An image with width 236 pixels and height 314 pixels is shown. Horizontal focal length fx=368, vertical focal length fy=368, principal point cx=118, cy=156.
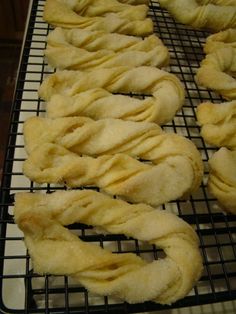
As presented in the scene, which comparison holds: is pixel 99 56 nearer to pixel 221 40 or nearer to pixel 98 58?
pixel 98 58

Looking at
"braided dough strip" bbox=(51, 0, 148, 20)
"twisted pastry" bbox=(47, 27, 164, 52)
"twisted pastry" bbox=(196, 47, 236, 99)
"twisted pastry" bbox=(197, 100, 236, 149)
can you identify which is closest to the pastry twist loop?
"twisted pastry" bbox=(197, 100, 236, 149)

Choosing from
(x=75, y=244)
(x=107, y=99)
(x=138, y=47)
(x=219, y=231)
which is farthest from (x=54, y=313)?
(x=138, y=47)

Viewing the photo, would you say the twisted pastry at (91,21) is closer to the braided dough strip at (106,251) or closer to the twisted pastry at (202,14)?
the twisted pastry at (202,14)

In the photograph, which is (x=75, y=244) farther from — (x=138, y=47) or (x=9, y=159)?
(x=138, y=47)

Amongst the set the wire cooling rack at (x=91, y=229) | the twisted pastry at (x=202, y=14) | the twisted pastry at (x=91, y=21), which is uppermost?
the twisted pastry at (x=202, y=14)

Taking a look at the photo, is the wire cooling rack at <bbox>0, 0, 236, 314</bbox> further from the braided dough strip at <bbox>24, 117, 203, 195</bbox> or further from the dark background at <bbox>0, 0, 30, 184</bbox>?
the dark background at <bbox>0, 0, 30, 184</bbox>

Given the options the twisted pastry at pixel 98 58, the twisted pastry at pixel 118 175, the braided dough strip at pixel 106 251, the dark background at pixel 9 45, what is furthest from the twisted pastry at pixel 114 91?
the dark background at pixel 9 45

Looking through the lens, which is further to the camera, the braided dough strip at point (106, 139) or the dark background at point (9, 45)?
the dark background at point (9, 45)
